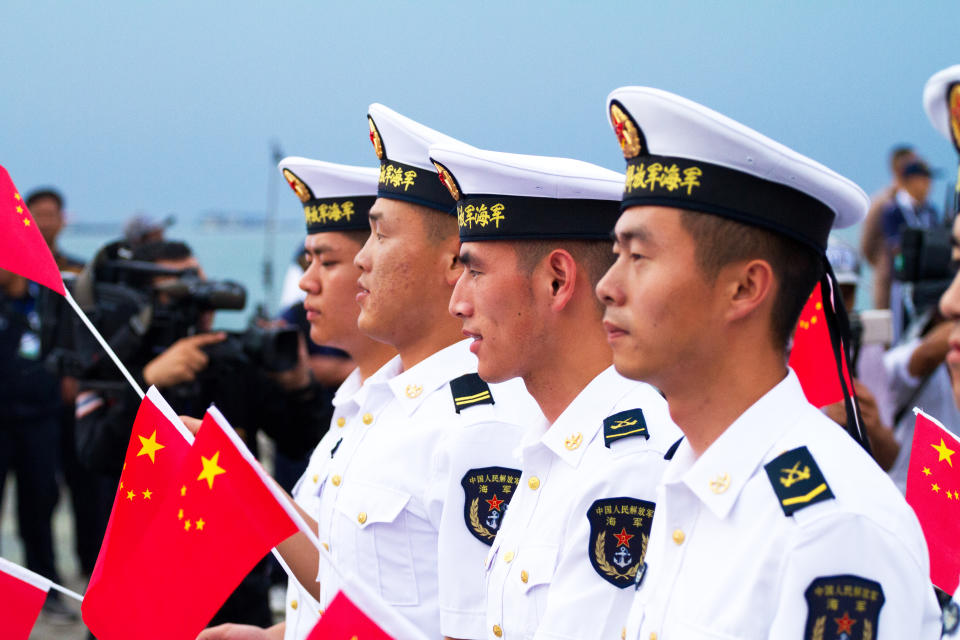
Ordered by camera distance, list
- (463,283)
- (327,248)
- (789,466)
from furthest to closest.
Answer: (327,248)
(463,283)
(789,466)

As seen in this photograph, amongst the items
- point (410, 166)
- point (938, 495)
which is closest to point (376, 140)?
point (410, 166)

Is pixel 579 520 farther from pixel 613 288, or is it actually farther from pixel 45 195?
pixel 45 195

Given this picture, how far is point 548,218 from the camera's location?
233 centimetres

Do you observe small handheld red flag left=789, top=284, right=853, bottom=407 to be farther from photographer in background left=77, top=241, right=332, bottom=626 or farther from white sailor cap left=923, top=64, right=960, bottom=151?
photographer in background left=77, top=241, right=332, bottom=626

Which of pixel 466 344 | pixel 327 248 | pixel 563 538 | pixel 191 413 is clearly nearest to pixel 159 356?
pixel 191 413

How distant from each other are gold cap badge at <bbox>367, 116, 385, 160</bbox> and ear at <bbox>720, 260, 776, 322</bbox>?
4.72 ft

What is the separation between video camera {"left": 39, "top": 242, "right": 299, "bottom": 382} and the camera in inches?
173

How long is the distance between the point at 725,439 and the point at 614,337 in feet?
0.76

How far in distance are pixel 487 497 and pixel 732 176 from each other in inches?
38.1

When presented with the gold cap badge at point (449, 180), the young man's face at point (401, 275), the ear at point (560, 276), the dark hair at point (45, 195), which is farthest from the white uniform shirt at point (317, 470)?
the dark hair at point (45, 195)

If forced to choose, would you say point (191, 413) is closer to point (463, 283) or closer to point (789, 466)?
point (463, 283)

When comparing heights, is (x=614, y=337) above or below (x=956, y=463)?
above

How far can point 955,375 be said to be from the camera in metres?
2.49

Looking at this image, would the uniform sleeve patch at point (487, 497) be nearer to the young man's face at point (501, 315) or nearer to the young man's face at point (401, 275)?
the young man's face at point (501, 315)
